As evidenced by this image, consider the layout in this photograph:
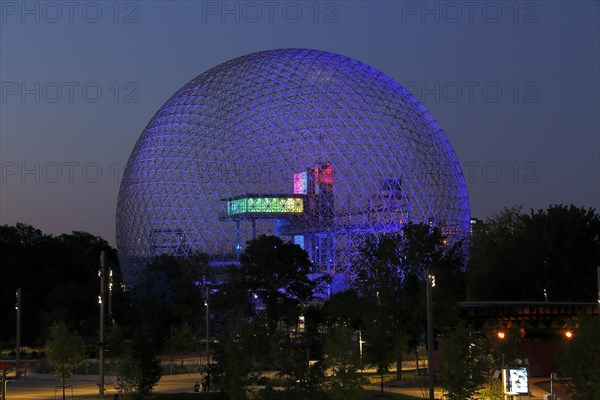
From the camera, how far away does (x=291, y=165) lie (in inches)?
3546

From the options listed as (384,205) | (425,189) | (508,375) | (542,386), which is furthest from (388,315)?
(425,189)

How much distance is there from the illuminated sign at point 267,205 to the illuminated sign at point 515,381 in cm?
5146

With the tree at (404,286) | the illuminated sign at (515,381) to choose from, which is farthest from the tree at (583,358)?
the tree at (404,286)

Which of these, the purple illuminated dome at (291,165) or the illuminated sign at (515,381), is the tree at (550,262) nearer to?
the purple illuminated dome at (291,165)

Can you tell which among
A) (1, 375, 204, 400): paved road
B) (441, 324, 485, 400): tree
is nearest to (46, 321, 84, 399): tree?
(1, 375, 204, 400): paved road

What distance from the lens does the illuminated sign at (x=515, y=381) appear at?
3884 cm

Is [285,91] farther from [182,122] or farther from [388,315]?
[388,315]

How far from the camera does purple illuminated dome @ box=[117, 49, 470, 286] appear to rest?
3526 inches

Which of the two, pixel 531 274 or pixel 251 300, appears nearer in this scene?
pixel 251 300

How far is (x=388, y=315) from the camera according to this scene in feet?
187

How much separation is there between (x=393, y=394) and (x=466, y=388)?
343 inches

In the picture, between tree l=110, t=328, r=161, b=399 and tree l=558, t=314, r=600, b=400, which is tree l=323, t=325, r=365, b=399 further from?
tree l=110, t=328, r=161, b=399

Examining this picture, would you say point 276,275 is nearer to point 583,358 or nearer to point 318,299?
point 318,299

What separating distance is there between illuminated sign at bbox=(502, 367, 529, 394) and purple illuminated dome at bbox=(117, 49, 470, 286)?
4709cm
